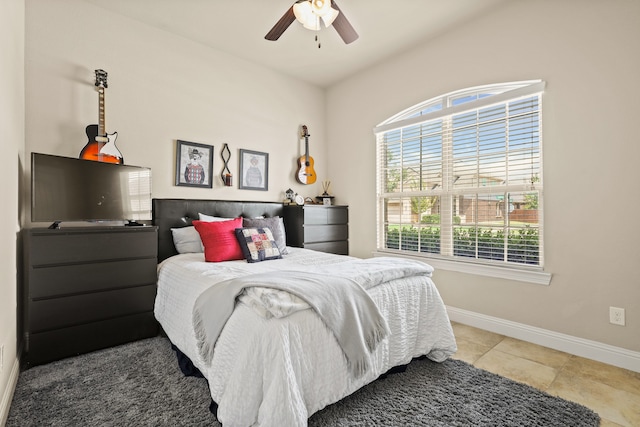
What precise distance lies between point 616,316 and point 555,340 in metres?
0.43

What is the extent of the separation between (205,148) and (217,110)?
45 centimetres

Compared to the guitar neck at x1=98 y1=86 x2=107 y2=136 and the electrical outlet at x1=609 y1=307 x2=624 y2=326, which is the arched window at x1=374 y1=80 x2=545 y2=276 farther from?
the guitar neck at x1=98 y1=86 x2=107 y2=136

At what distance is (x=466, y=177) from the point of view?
3.01 meters

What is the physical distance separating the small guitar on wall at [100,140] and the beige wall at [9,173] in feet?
1.42

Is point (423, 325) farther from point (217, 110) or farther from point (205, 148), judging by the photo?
point (217, 110)

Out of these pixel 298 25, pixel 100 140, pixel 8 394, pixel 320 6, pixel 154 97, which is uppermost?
pixel 298 25

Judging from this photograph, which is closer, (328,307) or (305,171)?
(328,307)

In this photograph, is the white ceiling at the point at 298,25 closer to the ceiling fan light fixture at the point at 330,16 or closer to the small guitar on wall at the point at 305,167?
the ceiling fan light fixture at the point at 330,16

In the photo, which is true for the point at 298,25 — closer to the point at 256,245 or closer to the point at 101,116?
the point at 101,116

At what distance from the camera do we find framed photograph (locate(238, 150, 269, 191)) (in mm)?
3598

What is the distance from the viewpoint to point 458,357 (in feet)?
7.33

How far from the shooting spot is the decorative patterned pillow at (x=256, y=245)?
2547 mm

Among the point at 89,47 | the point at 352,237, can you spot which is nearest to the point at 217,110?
the point at 89,47

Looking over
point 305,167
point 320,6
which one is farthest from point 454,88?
point 305,167
